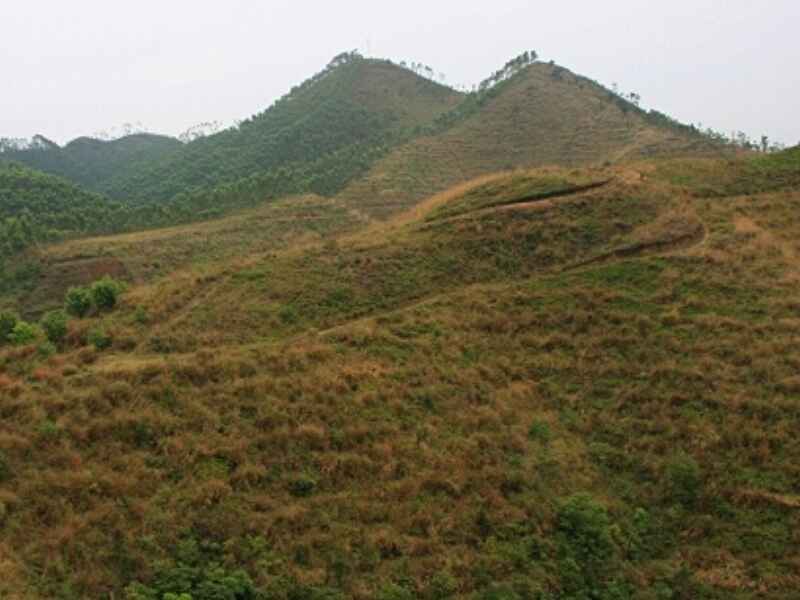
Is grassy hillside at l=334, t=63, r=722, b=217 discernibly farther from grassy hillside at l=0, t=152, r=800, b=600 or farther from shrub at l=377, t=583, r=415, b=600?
shrub at l=377, t=583, r=415, b=600

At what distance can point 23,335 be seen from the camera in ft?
54.6

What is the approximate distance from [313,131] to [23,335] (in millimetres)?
66089

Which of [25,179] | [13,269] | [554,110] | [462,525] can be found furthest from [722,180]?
[25,179]

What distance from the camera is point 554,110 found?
64.0 metres

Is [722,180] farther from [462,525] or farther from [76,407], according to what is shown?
[76,407]

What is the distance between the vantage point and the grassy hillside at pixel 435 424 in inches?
408

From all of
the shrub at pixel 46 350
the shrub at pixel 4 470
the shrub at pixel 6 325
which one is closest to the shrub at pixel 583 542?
the shrub at pixel 4 470

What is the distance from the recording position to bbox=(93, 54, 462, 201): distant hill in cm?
7275

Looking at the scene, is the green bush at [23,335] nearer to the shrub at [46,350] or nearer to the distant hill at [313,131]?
the shrub at [46,350]

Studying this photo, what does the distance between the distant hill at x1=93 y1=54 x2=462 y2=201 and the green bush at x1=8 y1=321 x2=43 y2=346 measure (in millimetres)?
43356

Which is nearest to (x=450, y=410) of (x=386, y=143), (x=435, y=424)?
(x=435, y=424)

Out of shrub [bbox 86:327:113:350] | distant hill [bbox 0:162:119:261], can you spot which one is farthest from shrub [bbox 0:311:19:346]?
distant hill [bbox 0:162:119:261]

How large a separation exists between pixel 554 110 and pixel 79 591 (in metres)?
61.7

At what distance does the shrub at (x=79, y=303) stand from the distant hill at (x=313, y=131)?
Result: 137 feet
